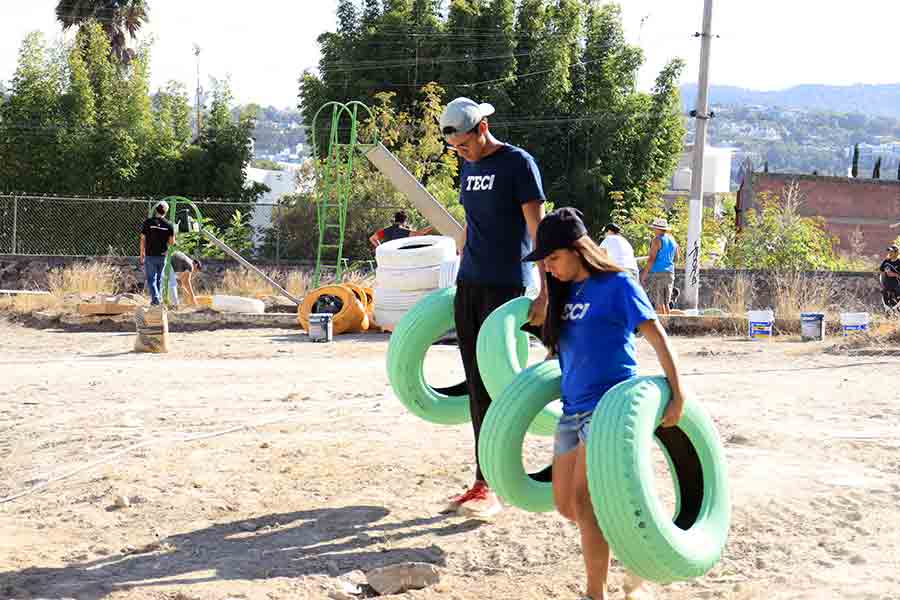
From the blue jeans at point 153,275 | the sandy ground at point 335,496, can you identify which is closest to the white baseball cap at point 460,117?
the sandy ground at point 335,496

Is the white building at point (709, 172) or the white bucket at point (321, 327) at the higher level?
the white building at point (709, 172)

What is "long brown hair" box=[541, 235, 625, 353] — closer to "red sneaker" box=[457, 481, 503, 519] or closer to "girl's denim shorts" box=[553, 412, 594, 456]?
"girl's denim shorts" box=[553, 412, 594, 456]

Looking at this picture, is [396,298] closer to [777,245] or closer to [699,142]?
[699,142]

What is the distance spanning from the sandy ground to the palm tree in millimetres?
37610

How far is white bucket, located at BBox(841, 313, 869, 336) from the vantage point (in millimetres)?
15625

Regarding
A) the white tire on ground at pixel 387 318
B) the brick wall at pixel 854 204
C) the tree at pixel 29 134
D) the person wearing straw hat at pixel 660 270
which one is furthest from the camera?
Answer: the brick wall at pixel 854 204

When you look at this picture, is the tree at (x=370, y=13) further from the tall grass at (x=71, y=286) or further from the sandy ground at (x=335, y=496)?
the sandy ground at (x=335, y=496)

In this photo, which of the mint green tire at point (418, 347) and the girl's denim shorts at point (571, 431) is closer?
the girl's denim shorts at point (571, 431)

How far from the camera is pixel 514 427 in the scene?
525 centimetres

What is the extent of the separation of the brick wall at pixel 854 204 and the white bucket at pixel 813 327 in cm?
3834

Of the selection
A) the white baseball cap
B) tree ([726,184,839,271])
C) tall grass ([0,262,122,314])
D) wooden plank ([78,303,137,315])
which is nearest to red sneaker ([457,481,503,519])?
the white baseball cap

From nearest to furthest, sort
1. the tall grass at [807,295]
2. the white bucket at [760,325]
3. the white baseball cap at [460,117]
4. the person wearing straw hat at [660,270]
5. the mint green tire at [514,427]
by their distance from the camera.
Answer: the mint green tire at [514,427], the white baseball cap at [460,117], the white bucket at [760,325], the person wearing straw hat at [660,270], the tall grass at [807,295]

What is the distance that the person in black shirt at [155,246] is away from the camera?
18.4m

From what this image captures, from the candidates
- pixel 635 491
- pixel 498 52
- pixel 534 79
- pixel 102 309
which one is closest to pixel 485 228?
pixel 635 491
